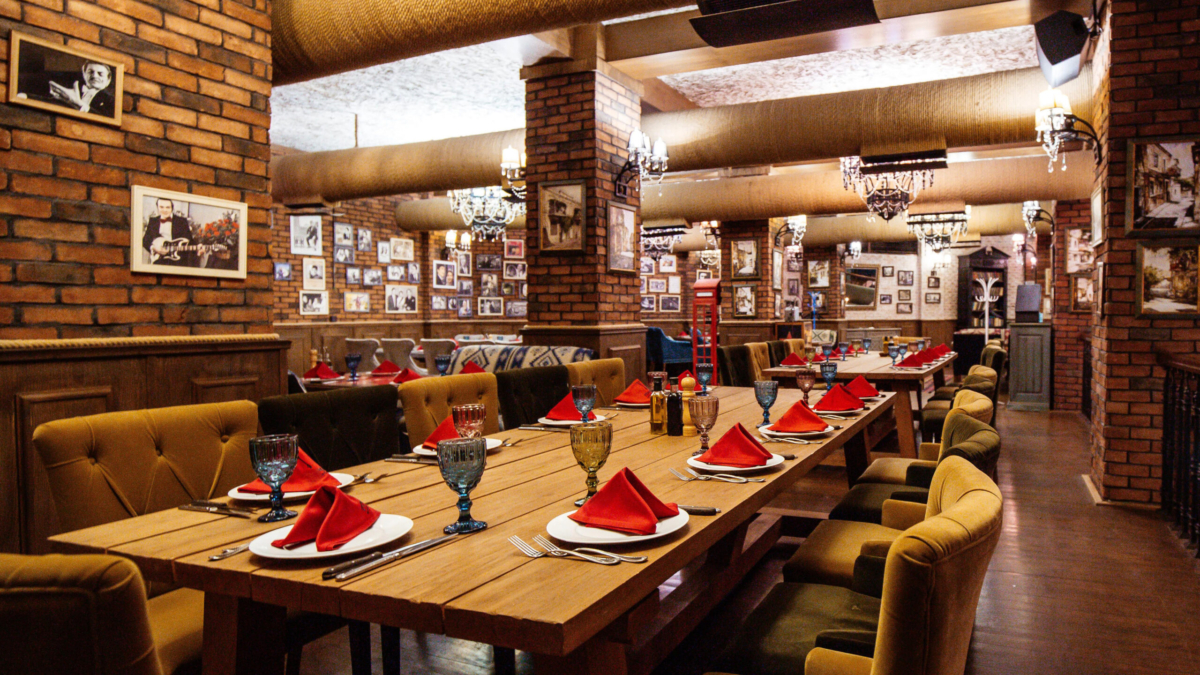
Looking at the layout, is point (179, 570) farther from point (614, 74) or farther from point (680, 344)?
point (680, 344)

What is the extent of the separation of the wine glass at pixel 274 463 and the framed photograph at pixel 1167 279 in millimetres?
4459

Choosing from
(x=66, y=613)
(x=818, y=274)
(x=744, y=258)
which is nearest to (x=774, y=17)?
(x=66, y=613)

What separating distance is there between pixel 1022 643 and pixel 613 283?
372cm

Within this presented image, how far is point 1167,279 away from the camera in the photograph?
13.2ft

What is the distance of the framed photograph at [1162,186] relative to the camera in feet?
13.1

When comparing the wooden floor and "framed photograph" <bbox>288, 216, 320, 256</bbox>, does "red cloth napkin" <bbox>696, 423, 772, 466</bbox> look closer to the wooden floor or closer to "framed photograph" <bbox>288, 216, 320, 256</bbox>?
the wooden floor

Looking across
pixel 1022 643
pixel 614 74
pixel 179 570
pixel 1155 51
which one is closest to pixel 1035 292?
pixel 1155 51

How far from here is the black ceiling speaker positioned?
2996mm

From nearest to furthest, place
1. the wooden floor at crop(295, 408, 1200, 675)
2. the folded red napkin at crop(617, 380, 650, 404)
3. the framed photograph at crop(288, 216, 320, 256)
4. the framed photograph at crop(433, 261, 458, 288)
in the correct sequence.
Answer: the wooden floor at crop(295, 408, 1200, 675)
the folded red napkin at crop(617, 380, 650, 404)
the framed photograph at crop(288, 216, 320, 256)
the framed photograph at crop(433, 261, 458, 288)

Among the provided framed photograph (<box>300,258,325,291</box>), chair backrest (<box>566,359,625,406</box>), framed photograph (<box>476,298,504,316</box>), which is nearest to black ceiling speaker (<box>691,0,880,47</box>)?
chair backrest (<box>566,359,625,406</box>)

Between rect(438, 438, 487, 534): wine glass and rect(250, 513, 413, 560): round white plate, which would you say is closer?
rect(250, 513, 413, 560): round white plate

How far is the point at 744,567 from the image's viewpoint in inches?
99.5

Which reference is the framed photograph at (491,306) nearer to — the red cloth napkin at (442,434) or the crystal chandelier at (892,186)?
the crystal chandelier at (892,186)

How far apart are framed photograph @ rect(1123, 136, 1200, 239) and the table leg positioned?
464cm
